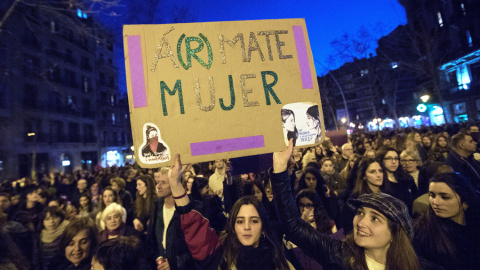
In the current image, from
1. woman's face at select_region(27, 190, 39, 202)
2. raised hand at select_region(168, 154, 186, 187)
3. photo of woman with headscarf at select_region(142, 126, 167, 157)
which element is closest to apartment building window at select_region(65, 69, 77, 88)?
woman's face at select_region(27, 190, 39, 202)

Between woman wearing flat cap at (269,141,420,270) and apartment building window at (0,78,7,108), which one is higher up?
apartment building window at (0,78,7,108)

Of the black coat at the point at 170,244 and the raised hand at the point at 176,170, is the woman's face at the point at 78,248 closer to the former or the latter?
the black coat at the point at 170,244

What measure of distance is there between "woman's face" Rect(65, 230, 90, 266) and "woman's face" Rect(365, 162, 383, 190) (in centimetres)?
334

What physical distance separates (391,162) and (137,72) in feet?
12.0

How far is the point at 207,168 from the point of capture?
8.26m

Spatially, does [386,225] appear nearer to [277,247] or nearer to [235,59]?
[277,247]

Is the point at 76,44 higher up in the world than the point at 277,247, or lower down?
higher up

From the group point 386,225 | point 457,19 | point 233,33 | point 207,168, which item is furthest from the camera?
point 457,19

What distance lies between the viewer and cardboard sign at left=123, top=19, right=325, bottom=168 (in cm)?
206

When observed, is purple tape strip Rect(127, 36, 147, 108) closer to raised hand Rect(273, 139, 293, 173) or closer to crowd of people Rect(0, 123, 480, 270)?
crowd of people Rect(0, 123, 480, 270)

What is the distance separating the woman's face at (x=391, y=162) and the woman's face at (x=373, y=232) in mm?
2430

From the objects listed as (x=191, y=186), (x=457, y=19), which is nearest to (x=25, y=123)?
(x=191, y=186)

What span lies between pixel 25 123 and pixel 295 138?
29736 mm

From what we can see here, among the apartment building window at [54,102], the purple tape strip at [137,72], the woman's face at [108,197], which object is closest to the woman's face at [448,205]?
the purple tape strip at [137,72]
